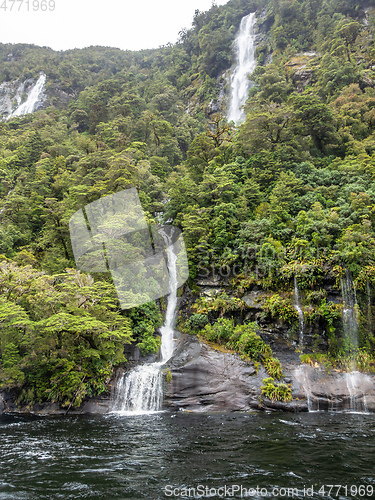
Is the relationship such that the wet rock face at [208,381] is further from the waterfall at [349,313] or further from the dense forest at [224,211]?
the waterfall at [349,313]

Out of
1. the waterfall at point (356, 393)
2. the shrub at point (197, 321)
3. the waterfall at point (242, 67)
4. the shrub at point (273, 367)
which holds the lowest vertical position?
the waterfall at point (356, 393)

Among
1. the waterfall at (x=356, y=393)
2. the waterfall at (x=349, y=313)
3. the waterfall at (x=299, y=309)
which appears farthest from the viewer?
the waterfall at (x=299, y=309)

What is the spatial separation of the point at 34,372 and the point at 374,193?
2196 centimetres

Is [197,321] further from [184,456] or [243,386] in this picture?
[184,456]

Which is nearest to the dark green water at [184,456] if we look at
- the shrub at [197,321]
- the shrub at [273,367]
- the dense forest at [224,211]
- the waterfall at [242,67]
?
the shrub at [273,367]

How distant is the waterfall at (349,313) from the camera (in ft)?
50.0

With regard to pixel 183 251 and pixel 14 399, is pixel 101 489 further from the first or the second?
pixel 183 251

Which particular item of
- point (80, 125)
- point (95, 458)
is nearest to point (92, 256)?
point (95, 458)

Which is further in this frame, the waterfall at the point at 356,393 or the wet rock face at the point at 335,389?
the wet rock face at the point at 335,389

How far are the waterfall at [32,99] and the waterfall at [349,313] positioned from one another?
65973 millimetres

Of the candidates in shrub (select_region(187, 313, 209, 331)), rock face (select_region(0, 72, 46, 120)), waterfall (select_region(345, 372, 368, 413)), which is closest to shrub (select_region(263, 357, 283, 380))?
waterfall (select_region(345, 372, 368, 413))

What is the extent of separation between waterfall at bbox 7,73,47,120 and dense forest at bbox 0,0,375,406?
675 inches

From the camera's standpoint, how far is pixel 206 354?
48.5ft

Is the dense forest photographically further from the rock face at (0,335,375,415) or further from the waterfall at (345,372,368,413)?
the waterfall at (345,372,368,413)
